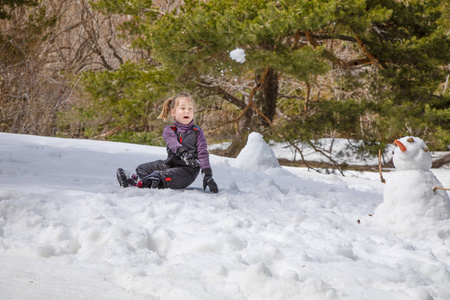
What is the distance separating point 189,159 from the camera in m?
3.48

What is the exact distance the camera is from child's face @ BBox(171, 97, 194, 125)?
370cm

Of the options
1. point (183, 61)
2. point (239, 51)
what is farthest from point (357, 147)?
point (183, 61)

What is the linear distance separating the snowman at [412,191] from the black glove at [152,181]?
1.61m

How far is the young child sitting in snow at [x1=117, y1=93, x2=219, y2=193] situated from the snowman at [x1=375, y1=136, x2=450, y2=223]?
1315 mm

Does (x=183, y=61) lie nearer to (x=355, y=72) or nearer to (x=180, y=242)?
(x=355, y=72)

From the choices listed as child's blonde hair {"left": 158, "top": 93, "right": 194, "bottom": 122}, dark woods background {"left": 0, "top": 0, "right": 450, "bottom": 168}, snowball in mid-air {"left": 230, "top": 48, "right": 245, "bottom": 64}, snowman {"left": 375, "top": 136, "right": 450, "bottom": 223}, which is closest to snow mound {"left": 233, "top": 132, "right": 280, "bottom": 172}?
child's blonde hair {"left": 158, "top": 93, "right": 194, "bottom": 122}

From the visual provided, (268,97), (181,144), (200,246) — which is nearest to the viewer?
(200,246)

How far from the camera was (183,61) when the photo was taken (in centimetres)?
958

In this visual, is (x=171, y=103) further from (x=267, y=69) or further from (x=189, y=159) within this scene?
(x=267, y=69)

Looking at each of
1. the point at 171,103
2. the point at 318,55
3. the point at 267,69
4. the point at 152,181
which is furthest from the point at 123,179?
the point at 267,69

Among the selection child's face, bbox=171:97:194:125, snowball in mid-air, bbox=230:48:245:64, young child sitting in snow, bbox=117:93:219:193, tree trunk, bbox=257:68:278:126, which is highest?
snowball in mid-air, bbox=230:48:245:64

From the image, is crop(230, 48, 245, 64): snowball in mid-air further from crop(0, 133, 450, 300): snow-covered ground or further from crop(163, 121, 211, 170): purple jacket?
crop(0, 133, 450, 300): snow-covered ground

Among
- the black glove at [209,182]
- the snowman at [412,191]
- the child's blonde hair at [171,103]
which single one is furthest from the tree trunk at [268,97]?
the snowman at [412,191]

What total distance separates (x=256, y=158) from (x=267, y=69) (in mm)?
5179
